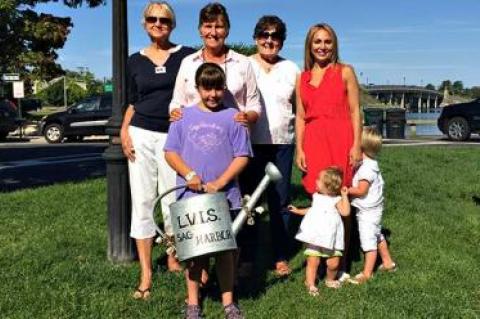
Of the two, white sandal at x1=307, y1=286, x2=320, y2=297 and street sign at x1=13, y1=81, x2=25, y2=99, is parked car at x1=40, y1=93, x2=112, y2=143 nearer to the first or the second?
street sign at x1=13, y1=81, x2=25, y2=99

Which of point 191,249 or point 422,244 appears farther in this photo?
point 422,244

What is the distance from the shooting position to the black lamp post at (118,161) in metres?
5.24

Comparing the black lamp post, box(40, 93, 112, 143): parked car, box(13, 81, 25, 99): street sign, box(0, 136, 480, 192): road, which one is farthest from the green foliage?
the black lamp post

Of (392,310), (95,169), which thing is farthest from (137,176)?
(95,169)

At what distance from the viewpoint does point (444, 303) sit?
4527mm

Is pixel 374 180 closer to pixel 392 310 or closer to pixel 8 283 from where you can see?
pixel 392 310

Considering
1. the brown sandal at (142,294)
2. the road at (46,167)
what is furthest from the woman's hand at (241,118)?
the road at (46,167)

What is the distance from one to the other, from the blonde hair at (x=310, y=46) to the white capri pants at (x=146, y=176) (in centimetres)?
124

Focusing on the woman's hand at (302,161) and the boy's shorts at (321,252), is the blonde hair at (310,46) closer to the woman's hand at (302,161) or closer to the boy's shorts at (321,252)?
the woman's hand at (302,161)

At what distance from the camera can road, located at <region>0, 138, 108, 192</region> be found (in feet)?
36.1

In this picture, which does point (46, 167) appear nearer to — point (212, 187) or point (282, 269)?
point (282, 269)

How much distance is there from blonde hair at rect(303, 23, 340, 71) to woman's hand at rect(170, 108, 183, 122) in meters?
1.22

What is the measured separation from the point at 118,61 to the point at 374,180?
2.25 meters

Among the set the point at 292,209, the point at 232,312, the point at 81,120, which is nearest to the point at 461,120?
the point at 81,120
